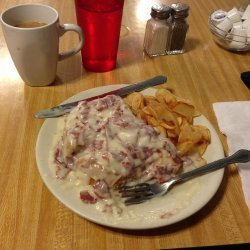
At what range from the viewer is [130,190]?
24.4 inches

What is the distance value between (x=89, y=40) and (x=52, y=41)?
0.13 m

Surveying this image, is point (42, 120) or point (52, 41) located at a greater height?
point (52, 41)

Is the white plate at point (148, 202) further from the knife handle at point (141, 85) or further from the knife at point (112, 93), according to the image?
the knife handle at point (141, 85)

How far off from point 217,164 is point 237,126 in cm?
19

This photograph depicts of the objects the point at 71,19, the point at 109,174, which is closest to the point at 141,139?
the point at 109,174

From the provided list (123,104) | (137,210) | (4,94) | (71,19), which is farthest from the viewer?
(71,19)

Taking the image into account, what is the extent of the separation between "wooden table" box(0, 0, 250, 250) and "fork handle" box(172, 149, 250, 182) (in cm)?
4

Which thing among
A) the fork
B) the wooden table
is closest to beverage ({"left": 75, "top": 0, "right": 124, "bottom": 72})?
the wooden table

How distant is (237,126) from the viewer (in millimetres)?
812

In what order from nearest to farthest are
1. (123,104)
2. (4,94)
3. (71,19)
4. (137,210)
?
(137,210) < (123,104) < (4,94) < (71,19)

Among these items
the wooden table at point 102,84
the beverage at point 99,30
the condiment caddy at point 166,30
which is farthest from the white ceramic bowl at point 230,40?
the beverage at point 99,30

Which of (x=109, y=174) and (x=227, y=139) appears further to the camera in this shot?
(x=227, y=139)

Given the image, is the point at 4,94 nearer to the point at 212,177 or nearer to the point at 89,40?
the point at 89,40

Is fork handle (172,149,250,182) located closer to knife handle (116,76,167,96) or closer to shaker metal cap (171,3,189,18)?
knife handle (116,76,167,96)
